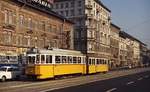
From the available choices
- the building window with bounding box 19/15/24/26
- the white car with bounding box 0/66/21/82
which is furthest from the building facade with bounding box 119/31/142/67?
the white car with bounding box 0/66/21/82

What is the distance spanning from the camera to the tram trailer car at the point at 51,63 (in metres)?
33.0

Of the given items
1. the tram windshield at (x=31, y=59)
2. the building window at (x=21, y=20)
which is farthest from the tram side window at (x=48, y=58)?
the building window at (x=21, y=20)

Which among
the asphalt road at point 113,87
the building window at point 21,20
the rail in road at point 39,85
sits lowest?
the rail in road at point 39,85

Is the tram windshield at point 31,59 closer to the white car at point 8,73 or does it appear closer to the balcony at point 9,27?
the white car at point 8,73

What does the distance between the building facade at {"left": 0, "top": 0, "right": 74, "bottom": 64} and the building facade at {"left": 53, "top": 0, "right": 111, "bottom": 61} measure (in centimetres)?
2203

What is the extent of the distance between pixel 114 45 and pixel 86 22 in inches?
1239

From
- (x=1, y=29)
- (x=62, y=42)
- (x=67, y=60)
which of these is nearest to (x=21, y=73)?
(x=67, y=60)

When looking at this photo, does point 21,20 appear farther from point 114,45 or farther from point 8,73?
point 114,45

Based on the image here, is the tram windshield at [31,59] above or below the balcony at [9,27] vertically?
below

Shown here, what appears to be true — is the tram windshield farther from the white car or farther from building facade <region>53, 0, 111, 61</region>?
building facade <region>53, 0, 111, 61</region>

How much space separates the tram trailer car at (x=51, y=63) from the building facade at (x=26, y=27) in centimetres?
1163

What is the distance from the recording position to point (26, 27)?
54.2 meters

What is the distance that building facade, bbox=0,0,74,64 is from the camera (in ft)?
160

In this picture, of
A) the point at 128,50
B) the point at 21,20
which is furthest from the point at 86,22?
the point at 128,50
